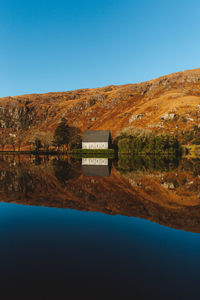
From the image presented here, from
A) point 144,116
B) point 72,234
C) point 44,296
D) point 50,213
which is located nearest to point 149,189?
point 50,213

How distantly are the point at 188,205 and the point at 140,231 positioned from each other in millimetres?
6203

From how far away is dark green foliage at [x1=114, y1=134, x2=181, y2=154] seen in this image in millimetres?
78887

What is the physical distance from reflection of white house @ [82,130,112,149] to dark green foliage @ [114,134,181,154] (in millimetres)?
21978

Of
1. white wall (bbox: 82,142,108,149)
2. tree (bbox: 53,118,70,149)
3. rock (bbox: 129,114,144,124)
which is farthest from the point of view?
rock (bbox: 129,114,144,124)

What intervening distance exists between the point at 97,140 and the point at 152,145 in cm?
3442

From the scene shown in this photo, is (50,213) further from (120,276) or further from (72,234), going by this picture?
(120,276)

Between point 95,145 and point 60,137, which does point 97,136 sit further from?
point 60,137

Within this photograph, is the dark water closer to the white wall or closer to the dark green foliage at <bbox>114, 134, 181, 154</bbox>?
the dark green foliage at <bbox>114, 134, 181, 154</bbox>

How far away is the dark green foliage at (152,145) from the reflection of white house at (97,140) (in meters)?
22.0

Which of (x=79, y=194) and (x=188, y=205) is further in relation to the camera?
(x=79, y=194)

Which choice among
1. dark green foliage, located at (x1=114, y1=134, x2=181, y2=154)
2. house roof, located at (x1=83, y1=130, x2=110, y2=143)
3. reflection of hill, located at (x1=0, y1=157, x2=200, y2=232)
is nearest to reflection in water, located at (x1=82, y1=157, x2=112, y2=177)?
reflection of hill, located at (x1=0, y1=157, x2=200, y2=232)

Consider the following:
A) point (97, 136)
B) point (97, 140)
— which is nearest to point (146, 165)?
Answer: point (97, 140)

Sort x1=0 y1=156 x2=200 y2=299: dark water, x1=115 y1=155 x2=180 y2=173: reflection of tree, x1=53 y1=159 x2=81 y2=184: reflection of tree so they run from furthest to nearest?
x1=115 y1=155 x2=180 y2=173: reflection of tree < x1=53 y1=159 x2=81 y2=184: reflection of tree < x1=0 y1=156 x2=200 y2=299: dark water

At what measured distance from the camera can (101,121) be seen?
626 ft
